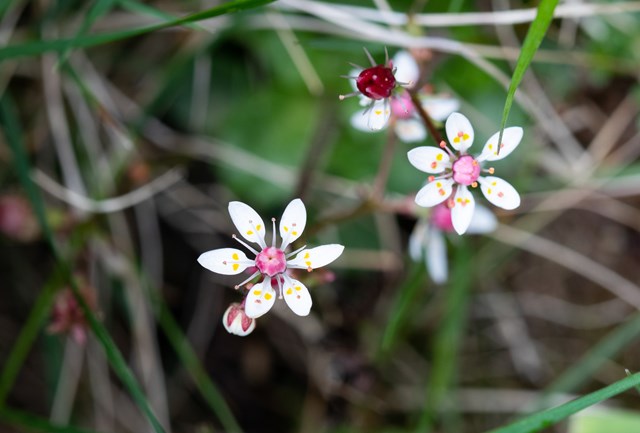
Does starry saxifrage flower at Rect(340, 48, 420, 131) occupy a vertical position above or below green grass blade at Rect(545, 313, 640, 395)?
below

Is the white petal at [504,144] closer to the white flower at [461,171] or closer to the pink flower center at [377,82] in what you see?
the white flower at [461,171]

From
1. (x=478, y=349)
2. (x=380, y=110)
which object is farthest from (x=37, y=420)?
(x=478, y=349)

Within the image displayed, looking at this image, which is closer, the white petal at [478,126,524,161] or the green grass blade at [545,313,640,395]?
the white petal at [478,126,524,161]

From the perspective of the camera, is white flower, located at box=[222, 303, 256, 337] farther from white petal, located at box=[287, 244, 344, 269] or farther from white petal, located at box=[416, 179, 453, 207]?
white petal, located at box=[416, 179, 453, 207]

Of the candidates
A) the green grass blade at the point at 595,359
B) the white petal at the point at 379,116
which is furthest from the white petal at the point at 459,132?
the green grass blade at the point at 595,359

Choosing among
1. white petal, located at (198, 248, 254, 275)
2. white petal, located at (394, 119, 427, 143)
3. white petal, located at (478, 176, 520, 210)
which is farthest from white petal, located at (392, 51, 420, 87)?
white petal, located at (198, 248, 254, 275)
